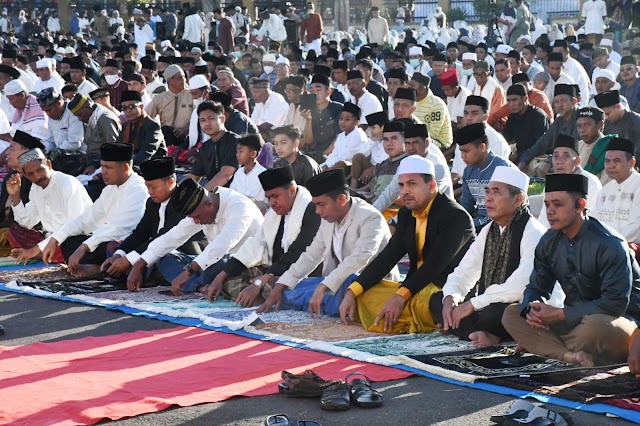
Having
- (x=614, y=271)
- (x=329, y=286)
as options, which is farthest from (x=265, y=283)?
(x=614, y=271)

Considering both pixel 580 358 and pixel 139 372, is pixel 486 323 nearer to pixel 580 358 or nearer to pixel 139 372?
pixel 580 358

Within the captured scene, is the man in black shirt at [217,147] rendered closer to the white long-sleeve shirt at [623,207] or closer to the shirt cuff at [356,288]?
the white long-sleeve shirt at [623,207]

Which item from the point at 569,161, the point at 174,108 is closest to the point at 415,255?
the point at 569,161

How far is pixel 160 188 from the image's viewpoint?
6766 millimetres

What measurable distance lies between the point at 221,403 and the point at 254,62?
12.4 metres

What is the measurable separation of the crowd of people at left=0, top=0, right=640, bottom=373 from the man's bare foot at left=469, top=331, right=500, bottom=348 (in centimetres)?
1

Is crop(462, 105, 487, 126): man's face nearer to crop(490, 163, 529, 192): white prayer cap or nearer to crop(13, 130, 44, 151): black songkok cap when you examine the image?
crop(13, 130, 44, 151): black songkok cap

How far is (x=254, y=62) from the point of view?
53.3 ft

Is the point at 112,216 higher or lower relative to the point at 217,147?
lower

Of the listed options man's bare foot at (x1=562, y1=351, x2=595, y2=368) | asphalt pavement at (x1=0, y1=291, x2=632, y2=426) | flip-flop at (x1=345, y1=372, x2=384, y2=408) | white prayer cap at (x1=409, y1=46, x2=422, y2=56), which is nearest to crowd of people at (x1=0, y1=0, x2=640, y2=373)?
man's bare foot at (x1=562, y1=351, x2=595, y2=368)

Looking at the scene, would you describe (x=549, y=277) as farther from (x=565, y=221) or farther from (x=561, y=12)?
(x=561, y=12)

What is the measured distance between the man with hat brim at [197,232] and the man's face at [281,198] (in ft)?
1.44

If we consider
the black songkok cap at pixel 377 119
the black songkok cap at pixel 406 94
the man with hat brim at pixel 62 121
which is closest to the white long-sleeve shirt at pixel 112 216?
the black songkok cap at pixel 377 119

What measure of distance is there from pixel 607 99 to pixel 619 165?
7.07ft
